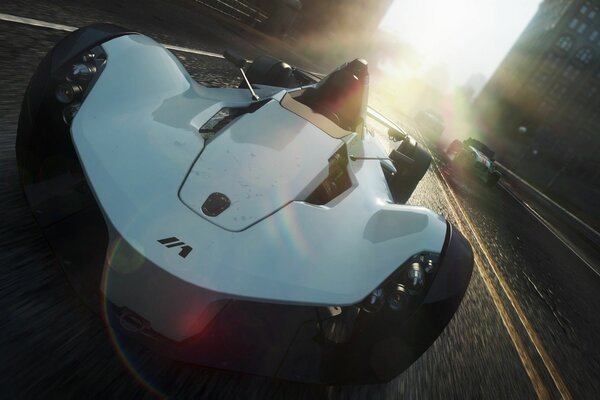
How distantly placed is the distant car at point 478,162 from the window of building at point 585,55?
73.2 metres

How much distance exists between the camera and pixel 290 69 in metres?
4.47

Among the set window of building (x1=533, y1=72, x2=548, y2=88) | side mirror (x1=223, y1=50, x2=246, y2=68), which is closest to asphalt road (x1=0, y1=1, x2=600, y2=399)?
side mirror (x1=223, y1=50, x2=246, y2=68)

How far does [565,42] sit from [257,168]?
90.0m

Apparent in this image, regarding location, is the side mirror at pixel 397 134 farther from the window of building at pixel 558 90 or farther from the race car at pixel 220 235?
the window of building at pixel 558 90

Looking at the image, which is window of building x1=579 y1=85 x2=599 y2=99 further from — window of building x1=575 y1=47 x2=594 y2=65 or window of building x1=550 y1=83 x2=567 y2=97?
window of building x1=575 y1=47 x2=594 y2=65

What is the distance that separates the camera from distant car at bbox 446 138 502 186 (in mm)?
12475

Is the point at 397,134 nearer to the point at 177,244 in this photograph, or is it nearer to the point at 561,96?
the point at 177,244

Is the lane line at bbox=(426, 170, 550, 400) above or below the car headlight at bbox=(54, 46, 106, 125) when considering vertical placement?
below

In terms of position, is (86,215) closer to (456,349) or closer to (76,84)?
(76,84)

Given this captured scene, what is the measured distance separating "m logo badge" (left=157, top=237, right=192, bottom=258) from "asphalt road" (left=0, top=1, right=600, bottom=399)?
1.93 feet

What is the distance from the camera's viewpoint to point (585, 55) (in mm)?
67062

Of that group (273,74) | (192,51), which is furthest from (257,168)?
(192,51)

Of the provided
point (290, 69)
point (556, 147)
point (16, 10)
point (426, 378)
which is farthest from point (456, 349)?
point (556, 147)

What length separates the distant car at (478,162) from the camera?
12475 millimetres
